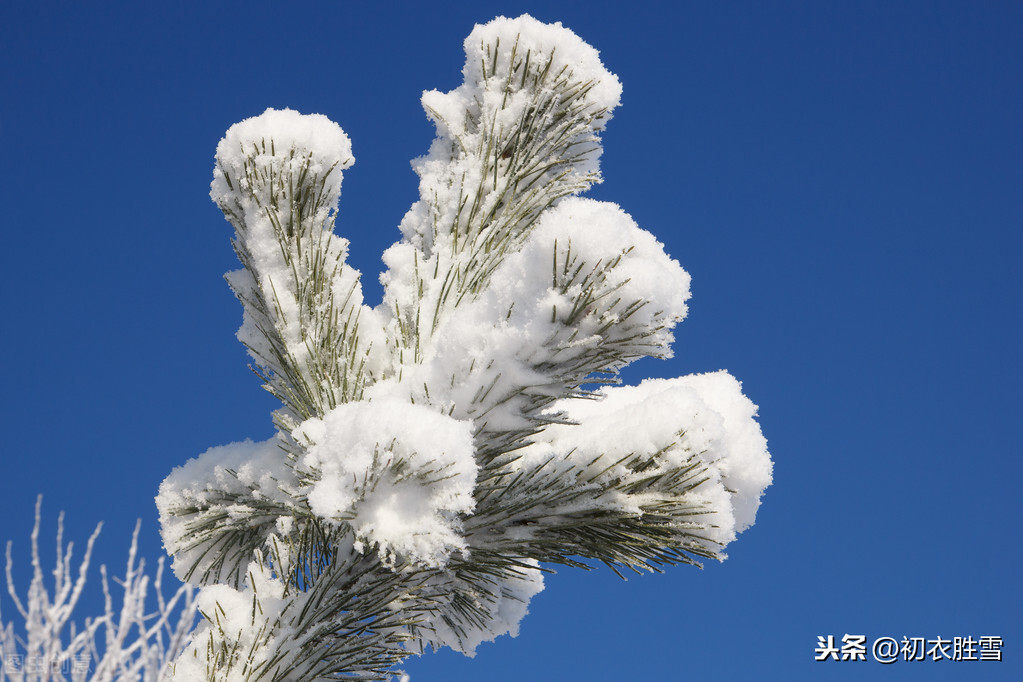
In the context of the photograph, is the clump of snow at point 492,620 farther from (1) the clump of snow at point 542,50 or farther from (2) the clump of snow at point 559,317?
(1) the clump of snow at point 542,50

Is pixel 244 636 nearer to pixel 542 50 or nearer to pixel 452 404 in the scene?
pixel 452 404

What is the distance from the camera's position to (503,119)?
2.21 m

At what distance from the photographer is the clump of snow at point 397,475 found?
1411 mm

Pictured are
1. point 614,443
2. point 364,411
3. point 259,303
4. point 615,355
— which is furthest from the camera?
point 259,303

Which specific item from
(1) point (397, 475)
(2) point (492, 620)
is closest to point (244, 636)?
(1) point (397, 475)

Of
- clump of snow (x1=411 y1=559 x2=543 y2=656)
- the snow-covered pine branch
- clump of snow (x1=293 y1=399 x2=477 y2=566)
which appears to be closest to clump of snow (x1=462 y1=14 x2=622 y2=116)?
the snow-covered pine branch

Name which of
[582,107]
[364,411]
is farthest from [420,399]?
[582,107]

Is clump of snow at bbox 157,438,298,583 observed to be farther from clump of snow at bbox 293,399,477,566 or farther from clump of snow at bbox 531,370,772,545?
clump of snow at bbox 531,370,772,545

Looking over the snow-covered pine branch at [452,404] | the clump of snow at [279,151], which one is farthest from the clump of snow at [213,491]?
the clump of snow at [279,151]

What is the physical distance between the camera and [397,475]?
4.73 feet

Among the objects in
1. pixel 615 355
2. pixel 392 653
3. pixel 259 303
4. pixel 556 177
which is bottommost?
pixel 392 653

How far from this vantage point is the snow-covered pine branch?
1488mm

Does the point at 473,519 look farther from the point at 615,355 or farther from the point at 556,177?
the point at 556,177

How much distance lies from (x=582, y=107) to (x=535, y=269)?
977 millimetres
